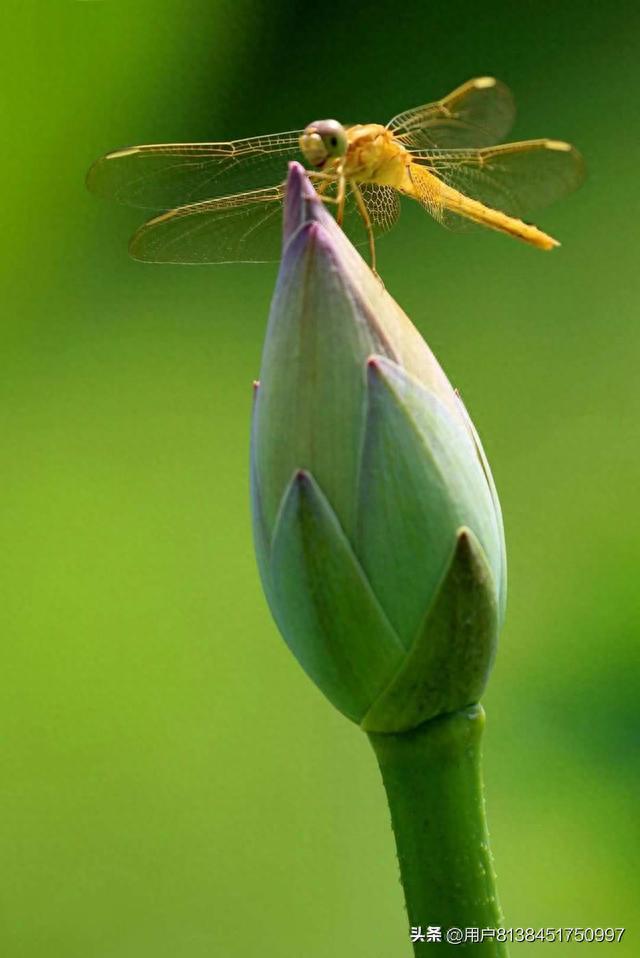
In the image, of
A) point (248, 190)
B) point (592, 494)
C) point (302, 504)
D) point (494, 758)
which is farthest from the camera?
point (592, 494)

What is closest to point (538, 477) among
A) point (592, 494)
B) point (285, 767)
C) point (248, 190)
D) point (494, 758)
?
point (592, 494)

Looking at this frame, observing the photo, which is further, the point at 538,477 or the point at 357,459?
the point at 538,477

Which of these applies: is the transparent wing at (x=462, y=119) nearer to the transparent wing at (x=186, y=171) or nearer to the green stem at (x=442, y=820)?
the transparent wing at (x=186, y=171)

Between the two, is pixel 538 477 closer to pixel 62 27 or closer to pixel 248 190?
pixel 248 190

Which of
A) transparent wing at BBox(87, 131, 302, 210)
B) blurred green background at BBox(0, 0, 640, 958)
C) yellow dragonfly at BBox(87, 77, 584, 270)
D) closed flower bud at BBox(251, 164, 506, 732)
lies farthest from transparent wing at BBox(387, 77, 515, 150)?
closed flower bud at BBox(251, 164, 506, 732)

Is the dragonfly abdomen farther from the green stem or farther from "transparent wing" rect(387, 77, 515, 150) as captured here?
the green stem

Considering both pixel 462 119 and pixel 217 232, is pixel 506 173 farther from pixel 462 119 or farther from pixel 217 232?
pixel 217 232
